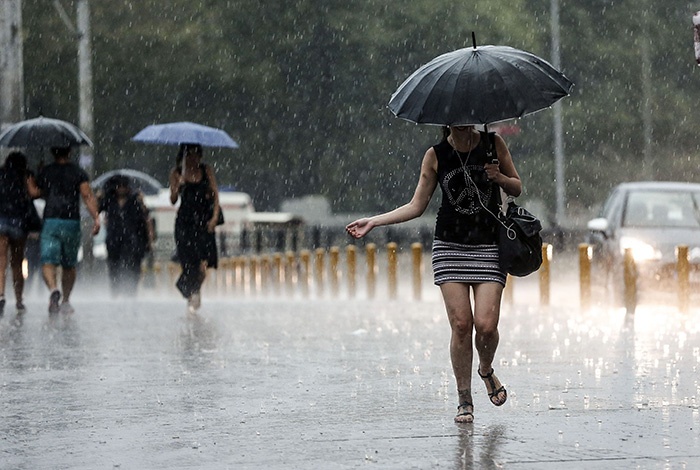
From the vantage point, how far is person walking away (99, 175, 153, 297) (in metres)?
22.2

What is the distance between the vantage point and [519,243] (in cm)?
800

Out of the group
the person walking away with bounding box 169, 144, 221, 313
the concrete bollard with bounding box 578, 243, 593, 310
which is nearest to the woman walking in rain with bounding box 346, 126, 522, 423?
the person walking away with bounding box 169, 144, 221, 313

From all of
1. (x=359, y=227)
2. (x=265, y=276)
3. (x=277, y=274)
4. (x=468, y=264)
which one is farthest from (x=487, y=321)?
(x=265, y=276)

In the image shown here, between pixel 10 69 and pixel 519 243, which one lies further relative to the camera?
pixel 10 69

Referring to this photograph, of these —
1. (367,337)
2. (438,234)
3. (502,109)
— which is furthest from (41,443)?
(367,337)

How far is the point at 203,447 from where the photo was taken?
734 cm

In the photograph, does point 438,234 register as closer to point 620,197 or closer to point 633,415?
point 633,415

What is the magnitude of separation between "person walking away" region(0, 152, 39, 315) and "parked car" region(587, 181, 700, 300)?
6155 millimetres

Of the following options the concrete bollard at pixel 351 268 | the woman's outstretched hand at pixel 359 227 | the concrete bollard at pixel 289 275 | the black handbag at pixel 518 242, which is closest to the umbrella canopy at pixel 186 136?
the concrete bollard at pixel 351 268

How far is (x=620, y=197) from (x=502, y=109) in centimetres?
1183

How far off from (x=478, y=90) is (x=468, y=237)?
0.71 metres

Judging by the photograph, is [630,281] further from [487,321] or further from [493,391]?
[487,321]

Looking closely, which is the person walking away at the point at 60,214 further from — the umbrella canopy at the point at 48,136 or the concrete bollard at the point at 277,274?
the concrete bollard at the point at 277,274

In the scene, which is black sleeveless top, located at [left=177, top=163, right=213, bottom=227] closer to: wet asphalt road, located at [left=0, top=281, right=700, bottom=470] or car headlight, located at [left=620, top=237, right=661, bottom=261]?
wet asphalt road, located at [left=0, top=281, right=700, bottom=470]
